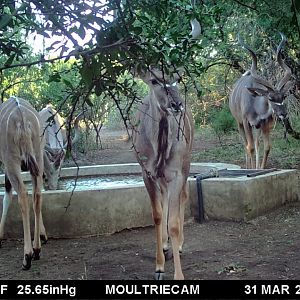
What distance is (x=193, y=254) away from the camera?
12.7 feet

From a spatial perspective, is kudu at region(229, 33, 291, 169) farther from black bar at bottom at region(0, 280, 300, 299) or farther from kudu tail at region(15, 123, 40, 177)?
black bar at bottom at region(0, 280, 300, 299)

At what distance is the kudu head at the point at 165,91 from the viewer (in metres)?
3.03

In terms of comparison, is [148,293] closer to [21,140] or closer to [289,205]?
[21,140]

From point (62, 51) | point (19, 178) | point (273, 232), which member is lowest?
point (273, 232)

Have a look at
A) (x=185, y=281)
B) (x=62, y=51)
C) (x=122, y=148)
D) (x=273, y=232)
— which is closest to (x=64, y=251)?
(x=185, y=281)

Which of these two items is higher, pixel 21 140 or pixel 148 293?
pixel 21 140

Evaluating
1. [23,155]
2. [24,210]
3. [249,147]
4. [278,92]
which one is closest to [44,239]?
[24,210]

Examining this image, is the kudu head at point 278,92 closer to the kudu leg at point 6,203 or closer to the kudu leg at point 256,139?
the kudu leg at point 256,139

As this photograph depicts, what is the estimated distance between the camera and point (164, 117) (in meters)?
3.46

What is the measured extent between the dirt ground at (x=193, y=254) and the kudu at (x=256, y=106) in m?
1.91

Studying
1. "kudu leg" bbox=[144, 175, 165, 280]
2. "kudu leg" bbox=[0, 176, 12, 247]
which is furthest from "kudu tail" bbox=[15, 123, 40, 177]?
"kudu leg" bbox=[144, 175, 165, 280]

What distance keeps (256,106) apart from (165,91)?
4268 millimetres

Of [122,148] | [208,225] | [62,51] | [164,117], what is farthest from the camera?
[122,148]

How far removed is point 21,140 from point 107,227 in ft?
3.50
